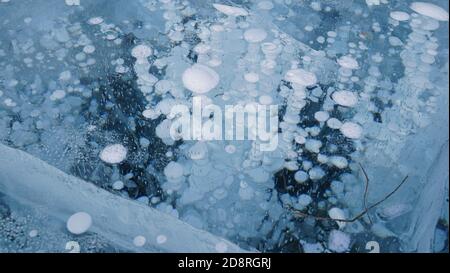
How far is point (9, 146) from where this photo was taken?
98 cm

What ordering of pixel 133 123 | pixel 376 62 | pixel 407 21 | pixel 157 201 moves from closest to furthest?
1. pixel 157 201
2. pixel 133 123
3. pixel 376 62
4. pixel 407 21

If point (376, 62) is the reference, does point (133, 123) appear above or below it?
below

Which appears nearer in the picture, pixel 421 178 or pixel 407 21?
pixel 421 178

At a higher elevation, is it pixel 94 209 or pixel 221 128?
pixel 221 128

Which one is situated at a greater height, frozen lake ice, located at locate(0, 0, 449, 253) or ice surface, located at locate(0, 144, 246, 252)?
frozen lake ice, located at locate(0, 0, 449, 253)

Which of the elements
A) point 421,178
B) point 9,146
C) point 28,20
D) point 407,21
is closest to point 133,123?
point 9,146

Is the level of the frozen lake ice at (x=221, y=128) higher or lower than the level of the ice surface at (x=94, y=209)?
higher

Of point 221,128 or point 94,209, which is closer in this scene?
point 94,209

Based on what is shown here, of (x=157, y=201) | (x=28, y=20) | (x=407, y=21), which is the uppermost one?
(x=407, y=21)

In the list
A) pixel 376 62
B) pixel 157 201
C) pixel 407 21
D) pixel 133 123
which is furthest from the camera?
pixel 407 21

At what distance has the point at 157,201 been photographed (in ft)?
2.97

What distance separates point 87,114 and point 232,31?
23.3 inches

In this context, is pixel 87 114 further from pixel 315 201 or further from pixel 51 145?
pixel 315 201

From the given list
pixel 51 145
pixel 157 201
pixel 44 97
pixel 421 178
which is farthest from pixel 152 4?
pixel 421 178
